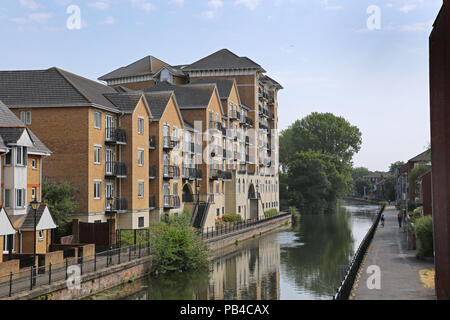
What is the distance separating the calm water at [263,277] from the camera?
25828mm

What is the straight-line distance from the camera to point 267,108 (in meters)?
81.1

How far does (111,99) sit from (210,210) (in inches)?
605

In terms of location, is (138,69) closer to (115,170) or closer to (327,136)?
(115,170)

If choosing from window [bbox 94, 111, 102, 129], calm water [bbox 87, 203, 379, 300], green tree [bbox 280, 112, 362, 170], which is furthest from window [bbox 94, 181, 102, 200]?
green tree [bbox 280, 112, 362, 170]

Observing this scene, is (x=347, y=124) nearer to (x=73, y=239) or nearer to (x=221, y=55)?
(x=221, y=55)

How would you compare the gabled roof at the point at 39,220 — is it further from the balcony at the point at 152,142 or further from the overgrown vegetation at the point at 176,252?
the balcony at the point at 152,142

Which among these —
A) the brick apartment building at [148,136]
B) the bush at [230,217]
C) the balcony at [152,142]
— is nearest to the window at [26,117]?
the brick apartment building at [148,136]

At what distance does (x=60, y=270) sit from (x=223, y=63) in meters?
49.0

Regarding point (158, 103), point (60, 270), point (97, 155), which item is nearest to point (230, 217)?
point (158, 103)

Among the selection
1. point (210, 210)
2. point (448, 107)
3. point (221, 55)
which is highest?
point (221, 55)

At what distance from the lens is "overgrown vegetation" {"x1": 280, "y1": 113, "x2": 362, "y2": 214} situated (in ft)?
312

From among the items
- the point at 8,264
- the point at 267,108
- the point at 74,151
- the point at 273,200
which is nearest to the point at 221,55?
the point at 267,108

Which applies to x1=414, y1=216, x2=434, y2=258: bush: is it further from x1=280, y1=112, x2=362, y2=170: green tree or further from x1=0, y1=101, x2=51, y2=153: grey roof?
x1=280, y1=112, x2=362, y2=170: green tree

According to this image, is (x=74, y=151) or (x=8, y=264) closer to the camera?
(x=8, y=264)
